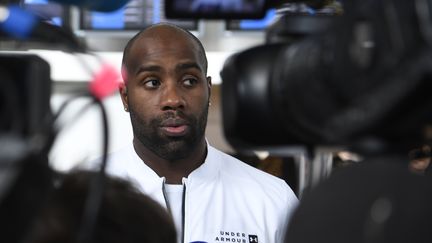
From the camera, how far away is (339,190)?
0.75 m

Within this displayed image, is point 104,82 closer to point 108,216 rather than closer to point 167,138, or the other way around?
point 108,216

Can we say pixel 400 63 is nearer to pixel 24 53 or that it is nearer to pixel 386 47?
pixel 386 47

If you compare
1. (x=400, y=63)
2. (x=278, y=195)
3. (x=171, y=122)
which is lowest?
(x=278, y=195)

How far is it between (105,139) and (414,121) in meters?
0.27

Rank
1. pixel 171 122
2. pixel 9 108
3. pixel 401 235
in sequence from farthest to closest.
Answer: pixel 171 122 < pixel 9 108 < pixel 401 235

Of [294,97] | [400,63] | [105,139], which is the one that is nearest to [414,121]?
[400,63]

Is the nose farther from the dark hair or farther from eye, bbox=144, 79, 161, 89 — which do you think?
the dark hair

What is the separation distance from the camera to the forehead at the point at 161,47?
6.97 ft

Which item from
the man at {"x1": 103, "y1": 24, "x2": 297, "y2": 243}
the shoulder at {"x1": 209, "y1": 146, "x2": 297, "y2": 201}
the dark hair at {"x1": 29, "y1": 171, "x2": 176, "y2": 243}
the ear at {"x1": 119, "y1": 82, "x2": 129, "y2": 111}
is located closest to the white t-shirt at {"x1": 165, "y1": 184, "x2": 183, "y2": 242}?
the man at {"x1": 103, "y1": 24, "x2": 297, "y2": 243}

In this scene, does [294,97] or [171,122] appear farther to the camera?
[171,122]

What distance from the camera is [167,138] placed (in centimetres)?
209

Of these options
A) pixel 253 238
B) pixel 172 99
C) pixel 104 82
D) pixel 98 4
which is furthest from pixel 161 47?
pixel 104 82

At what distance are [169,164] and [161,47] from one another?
0.90ft

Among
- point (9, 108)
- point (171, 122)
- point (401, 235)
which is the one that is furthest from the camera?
point (171, 122)
